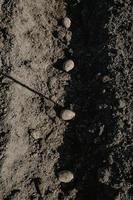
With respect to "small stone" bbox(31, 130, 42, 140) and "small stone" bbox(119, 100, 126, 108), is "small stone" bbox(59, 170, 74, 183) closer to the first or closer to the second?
"small stone" bbox(31, 130, 42, 140)

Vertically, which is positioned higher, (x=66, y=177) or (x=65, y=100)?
(x=65, y=100)

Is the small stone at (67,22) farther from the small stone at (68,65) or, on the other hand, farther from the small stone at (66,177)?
the small stone at (66,177)

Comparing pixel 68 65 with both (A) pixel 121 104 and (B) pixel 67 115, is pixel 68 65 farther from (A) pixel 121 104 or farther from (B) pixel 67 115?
(A) pixel 121 104

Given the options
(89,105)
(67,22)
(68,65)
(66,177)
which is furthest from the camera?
(67,22)

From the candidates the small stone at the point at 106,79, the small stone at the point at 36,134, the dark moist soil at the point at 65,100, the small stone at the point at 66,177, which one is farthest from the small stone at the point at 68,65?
the small stone at the point at 66,177

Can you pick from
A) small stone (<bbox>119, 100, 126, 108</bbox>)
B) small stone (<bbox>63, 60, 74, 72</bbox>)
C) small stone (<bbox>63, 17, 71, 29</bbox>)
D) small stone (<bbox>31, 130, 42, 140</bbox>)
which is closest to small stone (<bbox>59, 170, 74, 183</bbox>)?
small stone (<bbox>31, 130, 42, 140</bbox>)

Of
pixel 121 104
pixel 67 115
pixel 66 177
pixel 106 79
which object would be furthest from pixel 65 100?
pixel 66 177

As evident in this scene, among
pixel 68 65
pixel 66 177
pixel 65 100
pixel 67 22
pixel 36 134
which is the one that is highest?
pixel 67 22

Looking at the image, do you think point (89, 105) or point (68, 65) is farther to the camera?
point (68, 65)
